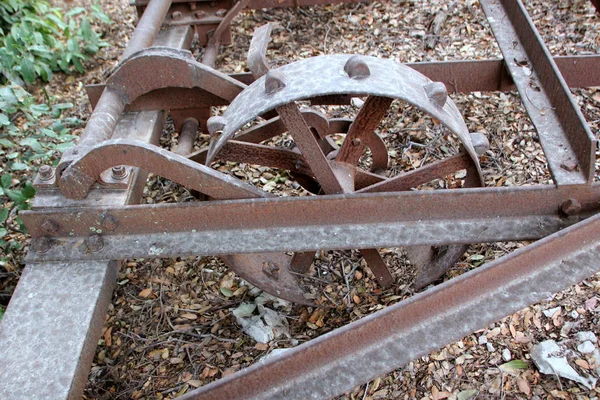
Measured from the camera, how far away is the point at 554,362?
2820 mm

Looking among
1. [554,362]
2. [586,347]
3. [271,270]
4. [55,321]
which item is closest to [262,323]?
[271,270]

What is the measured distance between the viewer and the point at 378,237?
257 centimetres

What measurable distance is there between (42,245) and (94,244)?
24 centimetres

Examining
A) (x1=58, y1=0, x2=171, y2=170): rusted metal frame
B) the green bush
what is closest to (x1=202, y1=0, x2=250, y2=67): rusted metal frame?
(x1=58, y1=0, x2=171, y2=170): rusted metal frame

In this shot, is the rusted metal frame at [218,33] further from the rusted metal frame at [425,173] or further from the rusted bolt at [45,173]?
the rusted metal frame at [425,173]

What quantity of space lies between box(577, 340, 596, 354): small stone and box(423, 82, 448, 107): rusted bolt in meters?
1.41

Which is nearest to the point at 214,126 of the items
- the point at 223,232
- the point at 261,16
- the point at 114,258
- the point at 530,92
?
the point at 223,232

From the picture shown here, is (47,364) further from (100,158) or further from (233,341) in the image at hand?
(233,341)

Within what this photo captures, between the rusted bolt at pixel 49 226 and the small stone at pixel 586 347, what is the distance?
8.39 ft

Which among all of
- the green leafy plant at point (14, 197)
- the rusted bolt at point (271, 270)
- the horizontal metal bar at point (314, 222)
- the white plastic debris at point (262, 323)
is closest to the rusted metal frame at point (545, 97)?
the horizontal metal bar at point (314, 222)

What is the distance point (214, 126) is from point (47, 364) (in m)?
1.19

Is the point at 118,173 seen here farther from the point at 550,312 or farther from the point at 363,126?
the point at 550,312

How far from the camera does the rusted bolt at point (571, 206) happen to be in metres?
2.53

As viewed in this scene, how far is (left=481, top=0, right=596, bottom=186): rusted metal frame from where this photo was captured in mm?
2555
